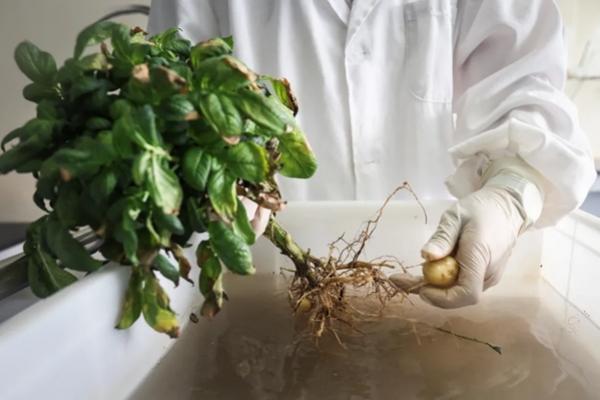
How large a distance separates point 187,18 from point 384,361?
580 mm

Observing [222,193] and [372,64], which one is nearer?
[222,193]

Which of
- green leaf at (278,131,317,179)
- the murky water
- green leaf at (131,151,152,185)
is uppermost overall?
green leaf at (131,151,152,185)

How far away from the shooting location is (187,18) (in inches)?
31.3

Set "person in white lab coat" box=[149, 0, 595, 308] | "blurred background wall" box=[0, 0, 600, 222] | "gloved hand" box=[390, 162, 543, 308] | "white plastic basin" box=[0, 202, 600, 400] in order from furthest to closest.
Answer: "blurred background wall" box=[0, 0, 600, 222] → "person in white lab coat" box=[149, 0, 595, 308] → "gloved hand" box=[390, 162, 543, 308] → "white plastic basin" box=[0, 202, 600, 400]

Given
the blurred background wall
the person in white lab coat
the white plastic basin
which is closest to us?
the white plastic basin

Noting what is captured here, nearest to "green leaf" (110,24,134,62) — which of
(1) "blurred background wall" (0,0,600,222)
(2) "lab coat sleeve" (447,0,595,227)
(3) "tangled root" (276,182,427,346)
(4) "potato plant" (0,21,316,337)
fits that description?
(4) "potato plant" (0,21,316,337)

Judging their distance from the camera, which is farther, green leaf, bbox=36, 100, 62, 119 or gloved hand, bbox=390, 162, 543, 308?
gloved hand, bbox=390, 162, 543, 308

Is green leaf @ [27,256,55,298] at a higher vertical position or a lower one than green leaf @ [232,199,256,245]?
lower

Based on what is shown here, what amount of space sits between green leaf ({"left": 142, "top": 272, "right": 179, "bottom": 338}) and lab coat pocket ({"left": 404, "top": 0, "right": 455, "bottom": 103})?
56 cm

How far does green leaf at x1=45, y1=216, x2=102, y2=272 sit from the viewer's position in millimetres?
343

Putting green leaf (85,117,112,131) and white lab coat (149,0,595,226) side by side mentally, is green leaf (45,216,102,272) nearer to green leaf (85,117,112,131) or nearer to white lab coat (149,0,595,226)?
green leaf (85,117,112,131)

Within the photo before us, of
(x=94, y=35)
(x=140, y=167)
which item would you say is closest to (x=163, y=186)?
(x=140, y=167)

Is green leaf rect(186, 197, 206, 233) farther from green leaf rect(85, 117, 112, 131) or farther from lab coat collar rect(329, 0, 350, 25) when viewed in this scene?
lab coat collar rect(329, 0, 350, 25)

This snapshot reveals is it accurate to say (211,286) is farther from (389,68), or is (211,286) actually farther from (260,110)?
(389,68)
